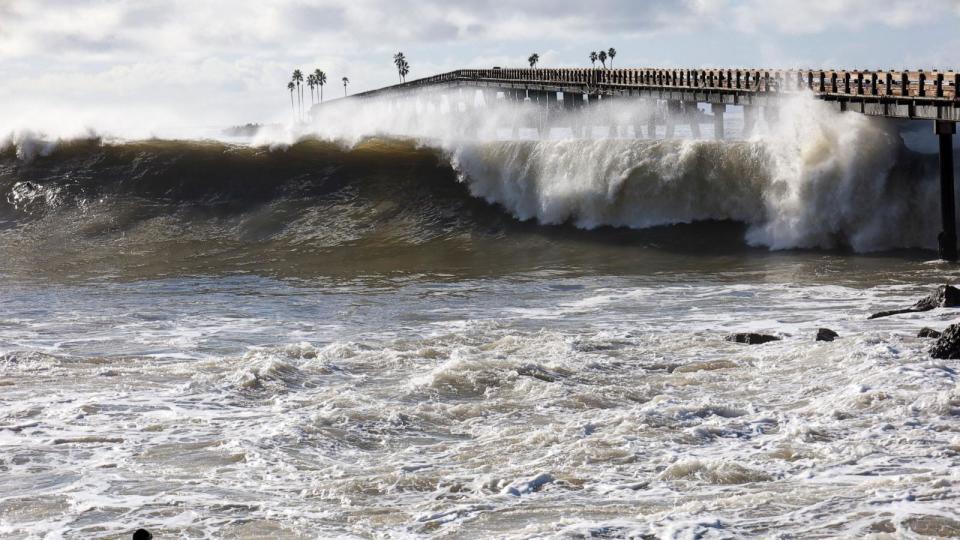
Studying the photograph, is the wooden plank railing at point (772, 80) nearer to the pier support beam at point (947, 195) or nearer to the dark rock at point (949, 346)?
the pier support beam at point (947, 195)

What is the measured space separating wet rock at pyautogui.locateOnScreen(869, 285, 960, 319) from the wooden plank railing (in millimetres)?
9457

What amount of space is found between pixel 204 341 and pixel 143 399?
5489mm

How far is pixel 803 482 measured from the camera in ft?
37.9

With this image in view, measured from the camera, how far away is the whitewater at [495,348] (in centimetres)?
1147

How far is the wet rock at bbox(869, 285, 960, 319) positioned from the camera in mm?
21172

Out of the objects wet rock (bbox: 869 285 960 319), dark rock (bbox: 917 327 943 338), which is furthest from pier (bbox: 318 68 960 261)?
dark rock (bbox: 917 327 943 338)

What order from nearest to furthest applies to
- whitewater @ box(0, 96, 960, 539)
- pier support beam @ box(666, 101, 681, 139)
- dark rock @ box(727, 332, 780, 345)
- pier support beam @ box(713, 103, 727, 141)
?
whitewater @ box(0, 96, 960, 539) < dark rock @ box(727, 332, 780, 345) < pier support beam @ box(713, 103, 727, 141) < pier support beam @ box(666, 101, 681, 139)

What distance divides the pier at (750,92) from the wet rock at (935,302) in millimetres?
9205

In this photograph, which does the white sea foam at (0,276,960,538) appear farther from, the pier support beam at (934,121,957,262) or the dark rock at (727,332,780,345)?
the pier support beam at (934,121,957,262)

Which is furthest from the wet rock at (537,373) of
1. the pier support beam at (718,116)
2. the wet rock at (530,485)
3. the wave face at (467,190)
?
the pier support beam at (718,116)

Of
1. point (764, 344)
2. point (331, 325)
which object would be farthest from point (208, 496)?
point (331, 325)

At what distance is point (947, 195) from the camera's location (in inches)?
1259

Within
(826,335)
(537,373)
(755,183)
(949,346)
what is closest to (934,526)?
(949,346)

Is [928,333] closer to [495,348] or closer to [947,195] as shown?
[495,348]
